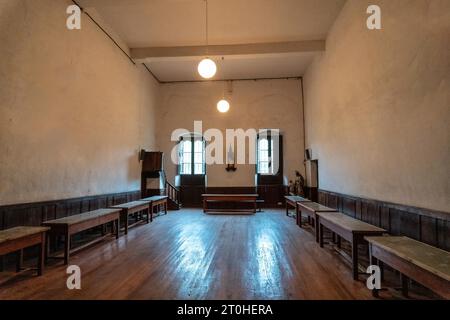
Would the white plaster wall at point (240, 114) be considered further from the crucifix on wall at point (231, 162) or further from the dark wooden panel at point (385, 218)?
the dark wooden panel at point (385, 218)

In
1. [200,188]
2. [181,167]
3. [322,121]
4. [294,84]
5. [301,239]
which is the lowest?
[301,239]

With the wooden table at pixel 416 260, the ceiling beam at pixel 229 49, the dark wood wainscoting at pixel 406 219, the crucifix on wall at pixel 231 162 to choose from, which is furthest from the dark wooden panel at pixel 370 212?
the crucifix on wall at pixel 231 162

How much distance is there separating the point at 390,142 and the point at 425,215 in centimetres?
111

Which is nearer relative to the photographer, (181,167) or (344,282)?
(344,282)

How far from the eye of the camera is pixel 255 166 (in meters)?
9.49

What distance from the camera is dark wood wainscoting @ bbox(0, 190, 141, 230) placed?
3.36 meters

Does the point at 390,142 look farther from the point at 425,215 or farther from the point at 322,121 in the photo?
the point at 322,121

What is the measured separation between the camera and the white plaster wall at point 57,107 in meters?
3.45

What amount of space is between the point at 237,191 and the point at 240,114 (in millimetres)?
2721
